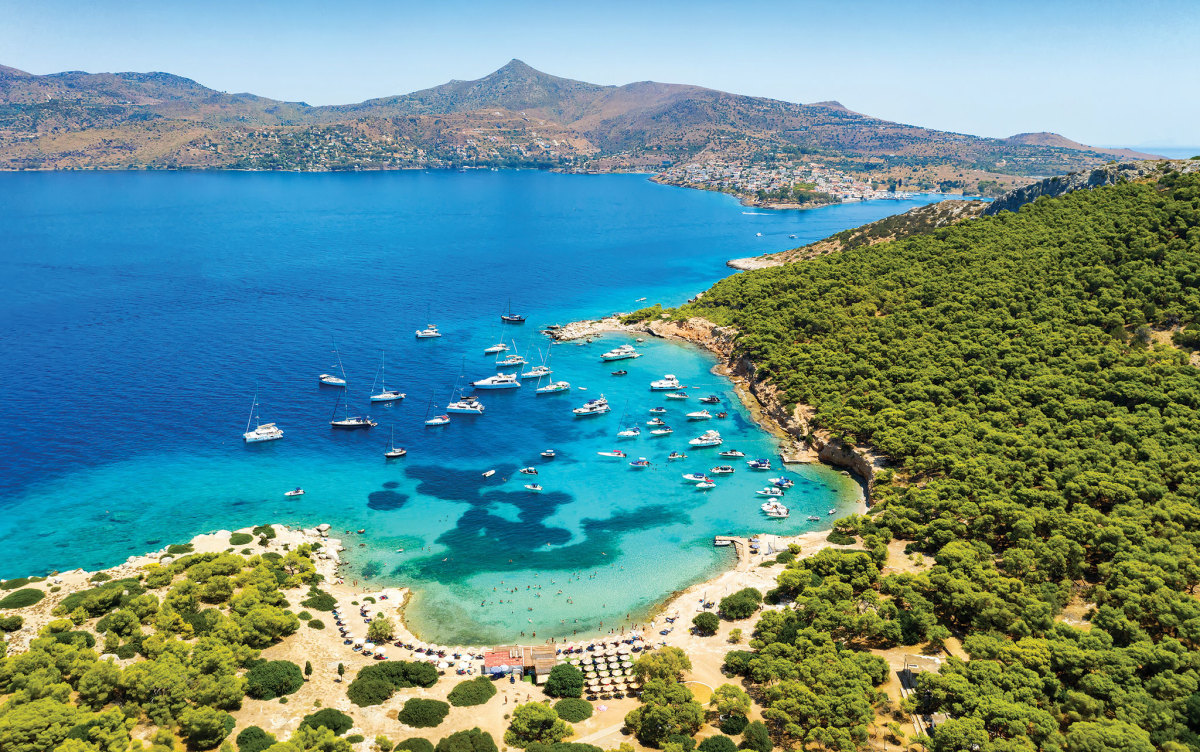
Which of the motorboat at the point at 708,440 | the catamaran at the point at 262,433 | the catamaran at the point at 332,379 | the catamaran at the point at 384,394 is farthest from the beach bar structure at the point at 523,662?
the catamaran at the point at 332,379

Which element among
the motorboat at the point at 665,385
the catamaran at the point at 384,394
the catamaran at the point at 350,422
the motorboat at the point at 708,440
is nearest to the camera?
the motorboat at the point at 708,440

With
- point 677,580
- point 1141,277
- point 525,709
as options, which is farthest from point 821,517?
point 1141,277

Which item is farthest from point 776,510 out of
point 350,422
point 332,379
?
point 332,379

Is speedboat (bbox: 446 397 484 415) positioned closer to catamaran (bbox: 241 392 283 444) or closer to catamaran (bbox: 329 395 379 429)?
catamaran (bbox: 329 395 379 429)

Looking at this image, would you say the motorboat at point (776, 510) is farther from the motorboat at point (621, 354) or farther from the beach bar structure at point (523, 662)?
the motorboat at point (621, 354)

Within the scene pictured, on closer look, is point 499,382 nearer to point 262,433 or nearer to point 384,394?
point 384,394
